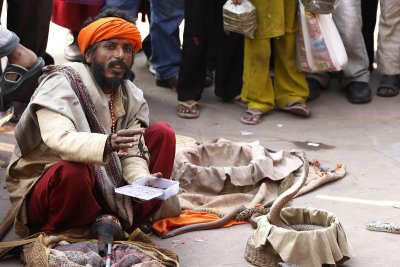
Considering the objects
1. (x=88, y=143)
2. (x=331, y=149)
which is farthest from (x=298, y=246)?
(x=331, y=149)

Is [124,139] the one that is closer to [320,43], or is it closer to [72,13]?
[320,43]

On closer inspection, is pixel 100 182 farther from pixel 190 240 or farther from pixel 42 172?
pixel 190 240

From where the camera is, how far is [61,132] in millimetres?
4691

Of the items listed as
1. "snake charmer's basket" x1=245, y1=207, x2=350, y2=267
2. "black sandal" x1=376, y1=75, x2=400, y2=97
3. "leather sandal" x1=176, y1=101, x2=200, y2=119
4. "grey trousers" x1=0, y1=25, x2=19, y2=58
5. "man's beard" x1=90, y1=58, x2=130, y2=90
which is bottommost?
"leather sandal" x1=176, y1=101, x2=200, y2=119

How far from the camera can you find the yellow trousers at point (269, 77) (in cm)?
745

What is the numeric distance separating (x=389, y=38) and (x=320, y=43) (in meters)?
0.78

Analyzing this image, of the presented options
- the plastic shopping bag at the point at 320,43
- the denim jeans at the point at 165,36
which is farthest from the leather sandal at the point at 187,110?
the plastic shopping bag at the point at 320,43

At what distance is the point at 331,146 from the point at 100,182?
97.1 inches

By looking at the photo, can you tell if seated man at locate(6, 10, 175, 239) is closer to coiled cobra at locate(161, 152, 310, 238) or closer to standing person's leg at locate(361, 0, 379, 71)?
coiled cobra at locate(161, 152, 310, 238)

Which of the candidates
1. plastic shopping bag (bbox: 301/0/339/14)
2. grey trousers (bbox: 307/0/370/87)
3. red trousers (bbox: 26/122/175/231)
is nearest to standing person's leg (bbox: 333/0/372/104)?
grey trousers (bbox: 307/0/370/87)

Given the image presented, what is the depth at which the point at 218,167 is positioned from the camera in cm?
611

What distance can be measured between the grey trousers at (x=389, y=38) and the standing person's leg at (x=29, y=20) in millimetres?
2604

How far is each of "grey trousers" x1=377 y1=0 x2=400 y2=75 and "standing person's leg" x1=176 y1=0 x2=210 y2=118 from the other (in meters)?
1.42

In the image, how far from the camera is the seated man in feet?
15.5
